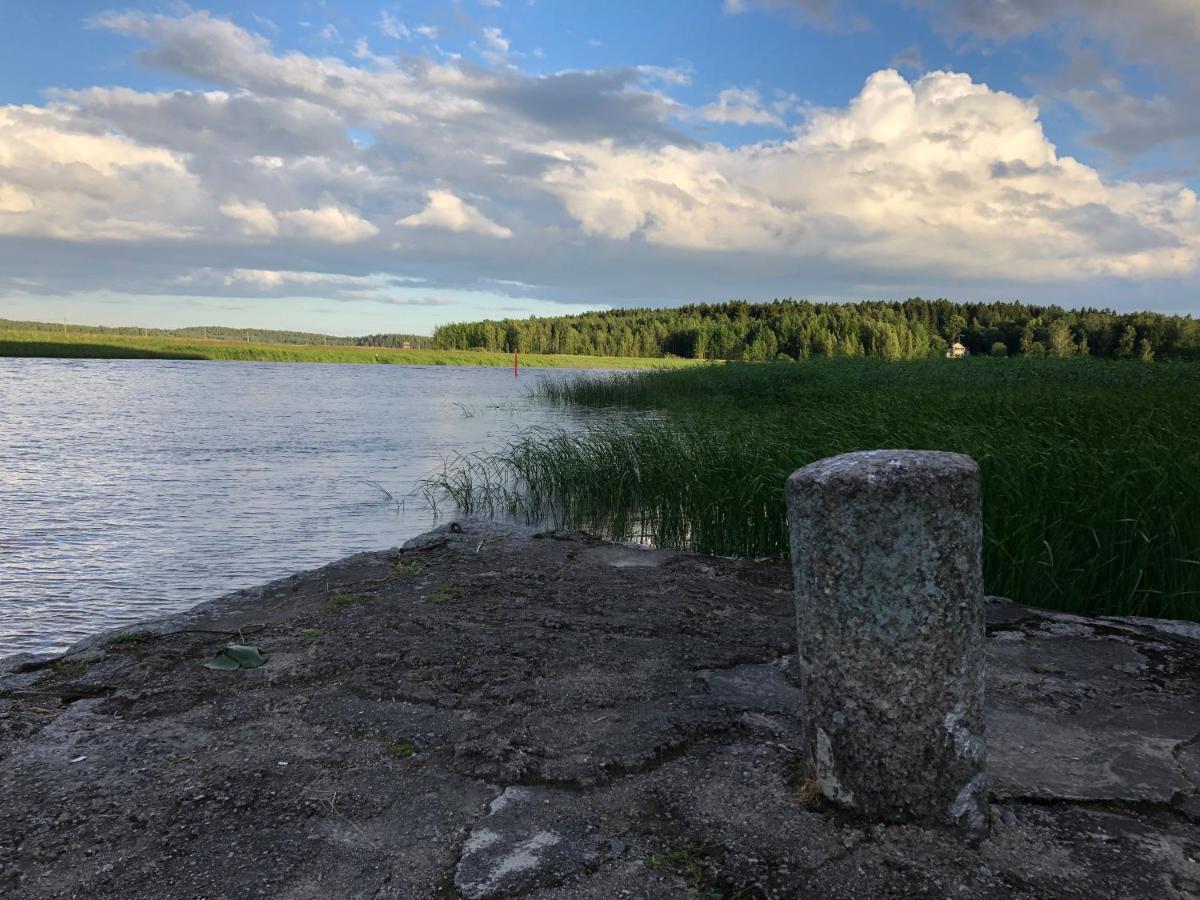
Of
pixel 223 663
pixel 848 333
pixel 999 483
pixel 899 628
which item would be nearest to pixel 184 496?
pixel 223 663

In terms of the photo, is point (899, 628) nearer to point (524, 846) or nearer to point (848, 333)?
point (524, 846)

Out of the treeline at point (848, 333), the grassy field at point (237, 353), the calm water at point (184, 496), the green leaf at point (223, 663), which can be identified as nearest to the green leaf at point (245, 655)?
the green leaf at point (223, 663)

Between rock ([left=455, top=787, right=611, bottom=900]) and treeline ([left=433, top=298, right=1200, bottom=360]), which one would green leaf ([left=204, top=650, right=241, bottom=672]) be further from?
treeline ([left=433, top=298, right=1200, bottom=360])

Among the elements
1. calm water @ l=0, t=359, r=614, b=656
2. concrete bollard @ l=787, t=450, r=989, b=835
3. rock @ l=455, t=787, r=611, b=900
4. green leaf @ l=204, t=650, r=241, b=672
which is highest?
concrete bollard @ l=787, t=450, r=989, b=835

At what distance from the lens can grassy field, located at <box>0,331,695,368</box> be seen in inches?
2990

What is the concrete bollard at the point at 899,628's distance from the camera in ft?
8.34

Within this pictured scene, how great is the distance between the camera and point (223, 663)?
420cm

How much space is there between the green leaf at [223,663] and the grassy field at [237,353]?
71.2m

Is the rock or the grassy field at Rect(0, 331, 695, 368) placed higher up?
the grassy field at Rect(0, 331, 695, 368)

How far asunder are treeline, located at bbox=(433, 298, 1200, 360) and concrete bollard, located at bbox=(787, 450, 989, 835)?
40.5 metres

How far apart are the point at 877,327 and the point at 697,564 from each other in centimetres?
7757

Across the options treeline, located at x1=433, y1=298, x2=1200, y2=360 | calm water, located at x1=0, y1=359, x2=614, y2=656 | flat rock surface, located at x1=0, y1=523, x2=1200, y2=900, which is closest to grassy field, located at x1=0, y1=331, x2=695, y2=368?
treeline, located at x1=433, y1=298, x2=1200, y2=360

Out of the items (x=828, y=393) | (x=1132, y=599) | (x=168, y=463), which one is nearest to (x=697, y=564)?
(x=1132, y=599)

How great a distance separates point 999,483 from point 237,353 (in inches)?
3519
